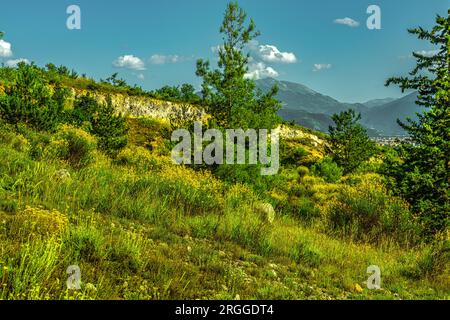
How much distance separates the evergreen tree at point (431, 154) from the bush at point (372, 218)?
1.55 ft

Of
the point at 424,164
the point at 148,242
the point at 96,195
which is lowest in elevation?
the point at 148,242

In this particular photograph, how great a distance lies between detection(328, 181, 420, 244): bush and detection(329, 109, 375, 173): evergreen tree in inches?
972

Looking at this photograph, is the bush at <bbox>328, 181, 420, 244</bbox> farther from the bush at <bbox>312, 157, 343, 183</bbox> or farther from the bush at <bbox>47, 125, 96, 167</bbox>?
the bush at <bbox>312, 157, 343, 183</bbox>

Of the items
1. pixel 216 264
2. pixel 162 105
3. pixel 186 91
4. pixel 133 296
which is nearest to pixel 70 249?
pixel 133 296

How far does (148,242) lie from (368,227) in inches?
248

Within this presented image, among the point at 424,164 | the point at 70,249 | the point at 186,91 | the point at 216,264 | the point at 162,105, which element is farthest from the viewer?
the point at 186,91

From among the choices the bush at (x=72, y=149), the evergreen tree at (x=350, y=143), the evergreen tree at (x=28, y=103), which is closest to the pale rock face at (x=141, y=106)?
the evergreen tree at (x=350, y=143)

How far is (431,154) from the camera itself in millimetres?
9906

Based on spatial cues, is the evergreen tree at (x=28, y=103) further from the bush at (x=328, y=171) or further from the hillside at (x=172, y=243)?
the bush at (x=328, y=171)

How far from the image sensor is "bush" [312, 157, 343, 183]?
3011cm

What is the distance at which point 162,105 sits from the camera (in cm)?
5709

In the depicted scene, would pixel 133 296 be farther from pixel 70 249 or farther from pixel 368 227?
pixel 368 227

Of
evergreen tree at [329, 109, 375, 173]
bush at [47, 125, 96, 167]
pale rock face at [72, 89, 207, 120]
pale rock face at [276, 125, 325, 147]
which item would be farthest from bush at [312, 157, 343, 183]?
pale rock face at [276, 125, 325, 147]

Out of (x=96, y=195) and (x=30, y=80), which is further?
(x=30, y=80)
